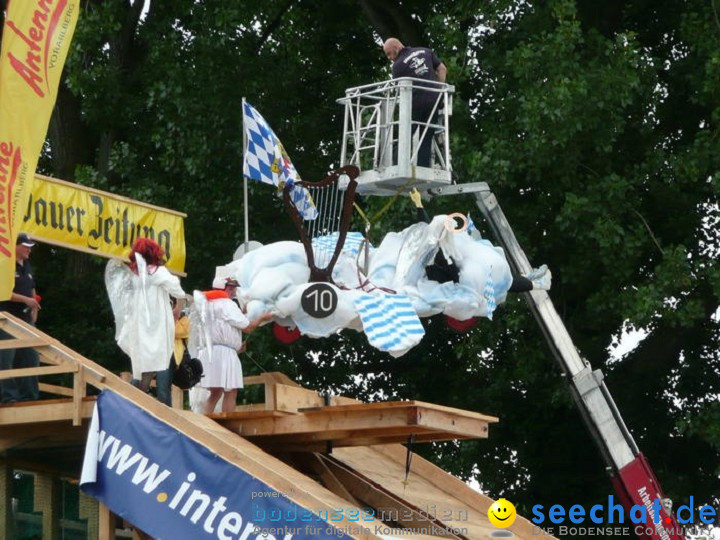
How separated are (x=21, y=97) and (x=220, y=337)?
2457mm

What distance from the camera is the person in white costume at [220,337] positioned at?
49.1 ft

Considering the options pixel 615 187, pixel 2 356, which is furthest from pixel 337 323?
pixel 615 187

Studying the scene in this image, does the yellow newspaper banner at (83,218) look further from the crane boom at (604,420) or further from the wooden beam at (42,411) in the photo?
the crane boom at (604,420)

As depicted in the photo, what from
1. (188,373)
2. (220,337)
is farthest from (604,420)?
(188,373)

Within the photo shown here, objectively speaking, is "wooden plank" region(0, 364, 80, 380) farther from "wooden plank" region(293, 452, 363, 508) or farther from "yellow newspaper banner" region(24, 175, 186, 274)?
"yellow newspaper banner" region(24, 175, 186, 274)

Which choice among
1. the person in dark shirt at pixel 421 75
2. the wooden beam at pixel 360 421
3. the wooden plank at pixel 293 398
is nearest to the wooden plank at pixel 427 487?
the wooden plank at pixel 293 398

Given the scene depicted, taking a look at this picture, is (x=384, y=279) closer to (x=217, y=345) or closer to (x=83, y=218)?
(x=217, y=345)

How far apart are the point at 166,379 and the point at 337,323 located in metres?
1.47

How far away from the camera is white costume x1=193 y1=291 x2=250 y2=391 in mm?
14969

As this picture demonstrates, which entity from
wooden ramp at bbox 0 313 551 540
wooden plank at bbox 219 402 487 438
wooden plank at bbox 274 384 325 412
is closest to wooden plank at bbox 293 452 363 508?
wooden ramp at bbox 0 313 551 540

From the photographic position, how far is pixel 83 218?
1719 cm

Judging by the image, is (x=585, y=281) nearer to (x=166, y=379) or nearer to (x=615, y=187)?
(x=615, y=187)

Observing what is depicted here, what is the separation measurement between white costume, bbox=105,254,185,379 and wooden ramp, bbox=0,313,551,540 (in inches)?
22.3

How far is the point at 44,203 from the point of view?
17016 mm
